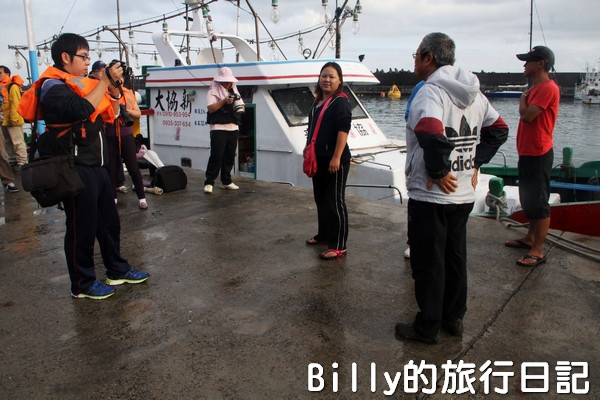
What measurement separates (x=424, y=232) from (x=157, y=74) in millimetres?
8208

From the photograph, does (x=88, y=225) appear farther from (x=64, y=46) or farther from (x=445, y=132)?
(x=445, y=132)

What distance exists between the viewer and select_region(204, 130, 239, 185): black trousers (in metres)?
6.88

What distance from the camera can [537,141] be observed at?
168 inches

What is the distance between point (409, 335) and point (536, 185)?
209 centimetres

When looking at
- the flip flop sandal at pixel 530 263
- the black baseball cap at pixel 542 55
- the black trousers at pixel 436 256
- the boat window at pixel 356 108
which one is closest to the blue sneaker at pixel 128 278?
the black trousers at pixel 436 256

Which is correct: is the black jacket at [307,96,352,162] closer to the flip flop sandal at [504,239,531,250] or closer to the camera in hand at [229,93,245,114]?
the flip flop sandal at [504,239,531,250]

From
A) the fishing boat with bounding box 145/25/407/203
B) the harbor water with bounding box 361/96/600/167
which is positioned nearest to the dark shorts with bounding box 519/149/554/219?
the fishing boat with bounding box 145/25/407/203

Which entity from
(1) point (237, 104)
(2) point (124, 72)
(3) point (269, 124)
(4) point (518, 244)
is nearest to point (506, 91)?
(3) point (269, 124)

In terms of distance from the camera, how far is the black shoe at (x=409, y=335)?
9.83 feet

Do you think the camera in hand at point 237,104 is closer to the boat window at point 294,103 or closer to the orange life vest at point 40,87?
the boat window at point 294,103

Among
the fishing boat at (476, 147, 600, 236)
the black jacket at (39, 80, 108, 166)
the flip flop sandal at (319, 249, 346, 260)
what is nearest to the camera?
the black jacket at (39, 80, 108, 166)

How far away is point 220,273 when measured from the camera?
13.8ft

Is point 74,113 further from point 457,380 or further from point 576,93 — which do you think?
point 576,93

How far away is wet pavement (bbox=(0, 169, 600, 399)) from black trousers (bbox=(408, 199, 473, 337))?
0.78 ft
